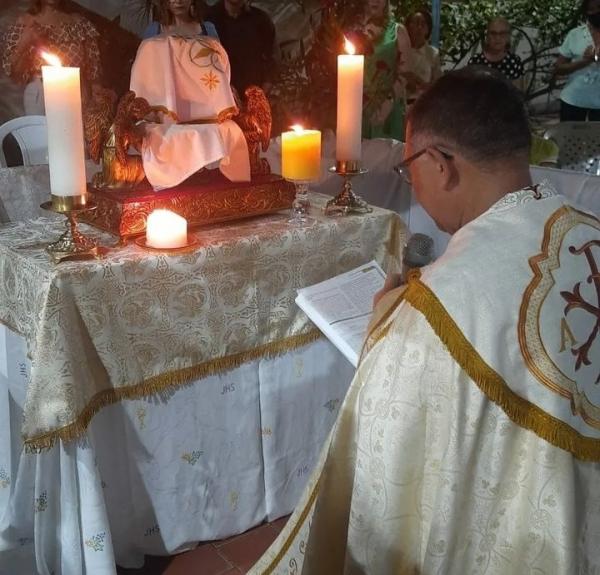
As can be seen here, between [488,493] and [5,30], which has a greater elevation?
[5,30]

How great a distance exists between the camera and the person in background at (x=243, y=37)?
3582 millimetres

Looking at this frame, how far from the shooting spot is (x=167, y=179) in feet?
5.32

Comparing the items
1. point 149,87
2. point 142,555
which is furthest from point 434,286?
point 142,555

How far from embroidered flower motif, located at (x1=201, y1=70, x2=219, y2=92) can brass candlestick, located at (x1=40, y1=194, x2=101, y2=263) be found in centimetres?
42

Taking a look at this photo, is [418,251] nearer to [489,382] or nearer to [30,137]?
[489,382]

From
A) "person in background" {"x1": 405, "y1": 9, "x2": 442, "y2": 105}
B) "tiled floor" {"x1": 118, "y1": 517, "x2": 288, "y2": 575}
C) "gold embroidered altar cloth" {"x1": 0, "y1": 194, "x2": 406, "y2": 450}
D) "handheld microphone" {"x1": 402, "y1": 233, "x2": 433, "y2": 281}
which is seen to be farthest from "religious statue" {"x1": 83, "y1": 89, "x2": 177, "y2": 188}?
"person in background" {"x1": 405, "y1": 9, "x2": 442, "y2": 105}

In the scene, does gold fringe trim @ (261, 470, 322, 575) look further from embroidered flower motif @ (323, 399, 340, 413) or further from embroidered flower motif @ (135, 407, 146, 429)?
embroidered flower motif @ (323, 399, 340, 413)

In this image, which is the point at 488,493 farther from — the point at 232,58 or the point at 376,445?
the point at 232,58

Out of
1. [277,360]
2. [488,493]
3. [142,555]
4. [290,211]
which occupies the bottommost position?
[142,555]

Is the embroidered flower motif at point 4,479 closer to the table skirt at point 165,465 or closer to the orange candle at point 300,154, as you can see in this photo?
the table skirt at point 165,465

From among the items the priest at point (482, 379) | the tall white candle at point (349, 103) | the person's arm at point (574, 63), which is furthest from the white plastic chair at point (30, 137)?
the person's arm at point (574, 63)

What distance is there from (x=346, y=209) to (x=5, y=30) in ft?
8.36

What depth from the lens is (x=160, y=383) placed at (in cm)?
159

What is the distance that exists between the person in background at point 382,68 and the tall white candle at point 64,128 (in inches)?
101
